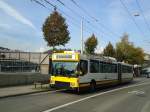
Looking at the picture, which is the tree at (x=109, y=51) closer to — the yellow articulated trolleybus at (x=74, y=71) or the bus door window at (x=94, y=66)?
the bus door window at (x=94, y=66)

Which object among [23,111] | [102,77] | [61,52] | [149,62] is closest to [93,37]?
[102,77]

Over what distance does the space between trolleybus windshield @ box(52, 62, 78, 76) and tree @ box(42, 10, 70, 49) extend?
15804mm

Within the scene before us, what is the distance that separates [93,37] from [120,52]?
19.8 meters

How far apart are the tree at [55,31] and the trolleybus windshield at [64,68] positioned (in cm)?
1580

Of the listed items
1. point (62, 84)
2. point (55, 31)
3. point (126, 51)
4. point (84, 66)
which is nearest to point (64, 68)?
point (62, 84)

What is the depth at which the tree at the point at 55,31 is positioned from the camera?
37.0 meters

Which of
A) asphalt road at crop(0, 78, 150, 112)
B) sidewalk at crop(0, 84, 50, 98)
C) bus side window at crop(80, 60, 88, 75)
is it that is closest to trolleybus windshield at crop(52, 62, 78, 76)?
bus side window at crop(80, 60, 88, 75)

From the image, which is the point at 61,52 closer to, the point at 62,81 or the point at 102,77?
the point at 62,81

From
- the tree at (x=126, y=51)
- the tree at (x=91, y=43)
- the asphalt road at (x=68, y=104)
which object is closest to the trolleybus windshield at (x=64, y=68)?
the asphalt road at (x=68, y=104)

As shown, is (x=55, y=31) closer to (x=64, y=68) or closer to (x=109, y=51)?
(x=64, y=68)

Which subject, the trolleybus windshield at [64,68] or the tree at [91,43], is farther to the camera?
the tree at [91,43]

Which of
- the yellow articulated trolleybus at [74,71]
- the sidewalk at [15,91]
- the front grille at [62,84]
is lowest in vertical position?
the sidewalk at [15,91]

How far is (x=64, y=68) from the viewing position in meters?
20.8

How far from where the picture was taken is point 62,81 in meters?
20.5
